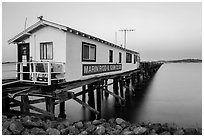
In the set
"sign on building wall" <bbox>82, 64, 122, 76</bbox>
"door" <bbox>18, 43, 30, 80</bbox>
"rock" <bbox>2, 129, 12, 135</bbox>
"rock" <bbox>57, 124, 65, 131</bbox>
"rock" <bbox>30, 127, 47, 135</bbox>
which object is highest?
"door" <bbox>18, 43, 30, 80</bbox>

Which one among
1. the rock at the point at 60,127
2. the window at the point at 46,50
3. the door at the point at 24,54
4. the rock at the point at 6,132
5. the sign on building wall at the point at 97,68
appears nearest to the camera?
the rock at the point at 6,132

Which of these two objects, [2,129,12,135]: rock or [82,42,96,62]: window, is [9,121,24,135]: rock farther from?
[82,42,96,62]: window

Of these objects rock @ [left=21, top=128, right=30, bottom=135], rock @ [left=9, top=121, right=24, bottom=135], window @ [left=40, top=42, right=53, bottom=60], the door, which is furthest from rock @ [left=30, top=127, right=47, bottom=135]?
the door

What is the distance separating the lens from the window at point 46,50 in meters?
9.59

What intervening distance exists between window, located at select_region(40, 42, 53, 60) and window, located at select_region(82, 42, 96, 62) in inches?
73.9

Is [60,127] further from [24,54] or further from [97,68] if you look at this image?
[97,68]

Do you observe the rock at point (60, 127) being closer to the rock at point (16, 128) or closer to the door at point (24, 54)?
the rock at point (16, 128)

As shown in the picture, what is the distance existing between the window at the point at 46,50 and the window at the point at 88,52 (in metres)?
1.88

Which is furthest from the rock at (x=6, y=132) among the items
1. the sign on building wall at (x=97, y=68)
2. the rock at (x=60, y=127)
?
the sign on building wall at (x=97, y=68)

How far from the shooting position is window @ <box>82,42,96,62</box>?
1052cm

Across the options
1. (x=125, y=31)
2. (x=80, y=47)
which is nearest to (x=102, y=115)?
(x=80, y=47)

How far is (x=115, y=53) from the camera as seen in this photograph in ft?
51.3

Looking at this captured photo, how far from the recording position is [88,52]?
1103 cm

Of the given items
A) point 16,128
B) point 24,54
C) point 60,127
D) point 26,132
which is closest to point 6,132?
point 16,128
